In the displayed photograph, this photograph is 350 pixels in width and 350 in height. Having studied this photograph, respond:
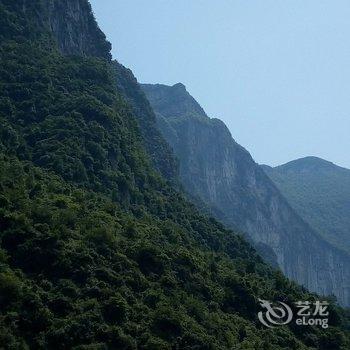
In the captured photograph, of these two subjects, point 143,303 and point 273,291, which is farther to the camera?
point 273,291

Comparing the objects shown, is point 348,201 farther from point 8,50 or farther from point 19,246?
point 19,246

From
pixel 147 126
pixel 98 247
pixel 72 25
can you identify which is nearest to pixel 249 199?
pixel 147 126

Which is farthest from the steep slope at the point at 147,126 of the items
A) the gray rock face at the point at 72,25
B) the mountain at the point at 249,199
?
the mountain at the point at 249,199

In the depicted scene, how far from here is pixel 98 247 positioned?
1442 inches

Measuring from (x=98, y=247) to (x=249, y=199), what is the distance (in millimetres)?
122068

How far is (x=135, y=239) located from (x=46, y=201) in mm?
6766

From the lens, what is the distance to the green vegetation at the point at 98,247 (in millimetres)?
30531

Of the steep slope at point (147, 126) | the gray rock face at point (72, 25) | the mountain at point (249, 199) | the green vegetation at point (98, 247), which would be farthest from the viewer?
the mountain at point (249, 199)

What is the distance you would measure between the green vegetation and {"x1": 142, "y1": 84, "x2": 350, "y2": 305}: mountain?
80.2 metres

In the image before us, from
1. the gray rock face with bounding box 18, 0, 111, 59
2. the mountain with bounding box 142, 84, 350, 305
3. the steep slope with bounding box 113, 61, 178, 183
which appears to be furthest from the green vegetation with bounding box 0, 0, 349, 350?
the mountain with bounding box 142, 84, 350, 305

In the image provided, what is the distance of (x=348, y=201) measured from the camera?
199250mm

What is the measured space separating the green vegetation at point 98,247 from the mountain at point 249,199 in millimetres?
80189

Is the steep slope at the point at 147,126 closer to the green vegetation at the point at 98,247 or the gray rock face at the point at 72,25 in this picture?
the gray rock face at the point at 72,25

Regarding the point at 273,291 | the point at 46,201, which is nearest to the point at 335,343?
the point at 273,291
